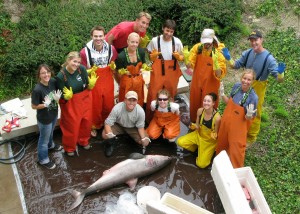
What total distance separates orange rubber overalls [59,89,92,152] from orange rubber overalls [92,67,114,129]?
0.31m

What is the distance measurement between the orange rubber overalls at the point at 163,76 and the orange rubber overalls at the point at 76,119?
1088mm

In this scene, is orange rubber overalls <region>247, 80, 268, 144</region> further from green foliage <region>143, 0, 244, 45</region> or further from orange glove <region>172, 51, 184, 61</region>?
green foliage <region>143, 0, 244, 45</region>

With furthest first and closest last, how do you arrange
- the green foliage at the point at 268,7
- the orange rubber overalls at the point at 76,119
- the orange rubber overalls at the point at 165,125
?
the green foliage at the point at 268,7, the orange rubber overalls at the point at 165,125, the orange rubber overalls at the point at 76,119

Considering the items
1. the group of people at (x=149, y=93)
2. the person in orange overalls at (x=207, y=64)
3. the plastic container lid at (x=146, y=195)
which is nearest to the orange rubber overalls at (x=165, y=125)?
the group of people at (x=149, y=93)

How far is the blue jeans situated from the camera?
532cm

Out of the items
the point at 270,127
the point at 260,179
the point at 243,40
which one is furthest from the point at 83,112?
the point at 243,40

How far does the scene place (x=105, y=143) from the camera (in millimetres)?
6062

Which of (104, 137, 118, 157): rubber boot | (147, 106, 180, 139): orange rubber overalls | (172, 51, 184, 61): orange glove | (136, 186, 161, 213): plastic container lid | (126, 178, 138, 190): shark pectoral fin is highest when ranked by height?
(172, 51, 184, 61): orange glove

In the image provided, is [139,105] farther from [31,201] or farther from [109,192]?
[31,201]

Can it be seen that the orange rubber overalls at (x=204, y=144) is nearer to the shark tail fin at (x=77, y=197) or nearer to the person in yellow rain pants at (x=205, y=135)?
the person in yellow rain pants at (x=205, y=135)

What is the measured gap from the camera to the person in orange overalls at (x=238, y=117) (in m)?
5.14

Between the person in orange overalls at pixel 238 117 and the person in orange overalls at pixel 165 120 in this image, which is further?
the person in orange overalls at pixel 165 120

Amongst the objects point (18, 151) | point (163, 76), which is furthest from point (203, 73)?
point (18, 151)

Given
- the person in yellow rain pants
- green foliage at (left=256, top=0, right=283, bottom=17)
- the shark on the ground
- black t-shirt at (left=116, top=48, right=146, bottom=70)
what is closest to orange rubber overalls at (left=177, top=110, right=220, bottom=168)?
the person in yellow rain pants
